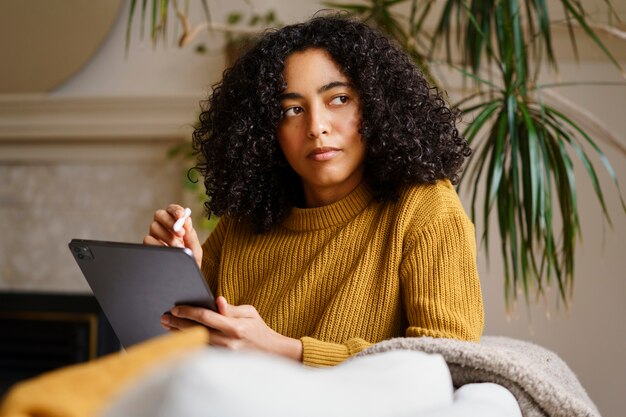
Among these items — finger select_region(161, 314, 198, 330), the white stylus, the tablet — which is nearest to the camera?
the tablet

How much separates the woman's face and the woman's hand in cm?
32

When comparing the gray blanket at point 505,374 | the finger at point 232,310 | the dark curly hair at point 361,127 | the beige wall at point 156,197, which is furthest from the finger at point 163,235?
the beige wall at point 156,197

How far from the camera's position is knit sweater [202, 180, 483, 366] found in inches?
49.9

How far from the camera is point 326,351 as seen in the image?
4.05 feet

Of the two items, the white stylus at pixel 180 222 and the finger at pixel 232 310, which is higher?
the white stylus at pixel 180 222

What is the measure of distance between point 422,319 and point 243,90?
56cm

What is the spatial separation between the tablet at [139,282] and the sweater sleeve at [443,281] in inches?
12.3

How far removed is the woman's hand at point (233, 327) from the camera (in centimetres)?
119

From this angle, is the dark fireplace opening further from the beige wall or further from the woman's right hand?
the woman's right hand

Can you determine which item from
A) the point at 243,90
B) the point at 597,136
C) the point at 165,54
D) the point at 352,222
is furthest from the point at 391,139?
the point at 165,54

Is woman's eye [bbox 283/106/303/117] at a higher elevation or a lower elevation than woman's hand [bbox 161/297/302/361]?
higher

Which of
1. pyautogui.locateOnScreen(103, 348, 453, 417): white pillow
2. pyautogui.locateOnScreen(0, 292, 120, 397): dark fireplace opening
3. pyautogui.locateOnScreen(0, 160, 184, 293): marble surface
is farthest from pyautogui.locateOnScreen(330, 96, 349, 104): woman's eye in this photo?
pyautogui.locateOnScreen(0, 292, 120, 397): dark fireplace opening

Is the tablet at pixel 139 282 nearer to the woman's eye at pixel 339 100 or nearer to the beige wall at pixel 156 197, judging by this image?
the woman's eye at pixel 339 100

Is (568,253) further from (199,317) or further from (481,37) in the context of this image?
(199,317)
